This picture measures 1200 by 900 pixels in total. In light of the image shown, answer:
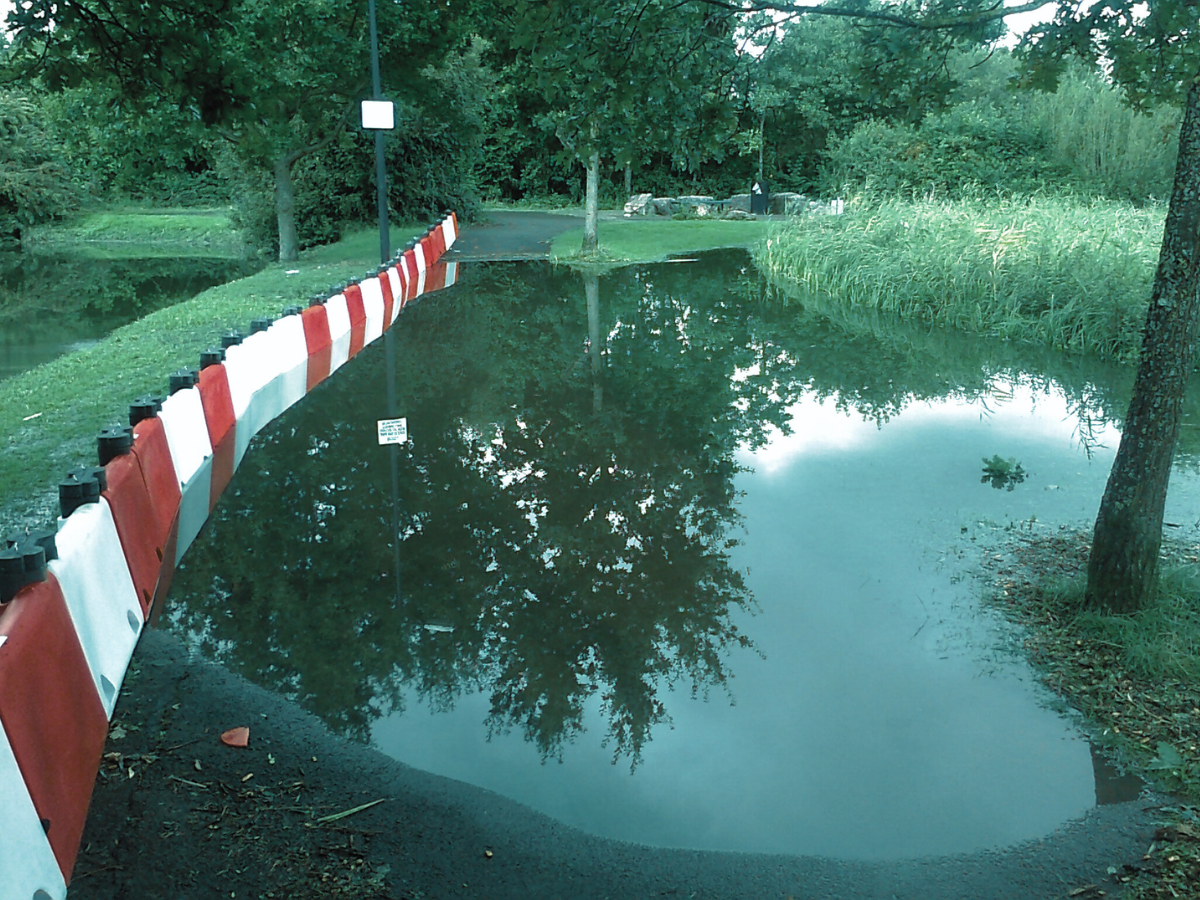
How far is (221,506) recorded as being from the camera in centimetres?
719

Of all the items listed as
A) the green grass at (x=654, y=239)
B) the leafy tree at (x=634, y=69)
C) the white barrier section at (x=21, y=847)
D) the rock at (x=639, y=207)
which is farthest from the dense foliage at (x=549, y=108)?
the rock at (x=639, y=207)

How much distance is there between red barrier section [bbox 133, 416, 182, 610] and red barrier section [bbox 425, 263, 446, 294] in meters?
12.5

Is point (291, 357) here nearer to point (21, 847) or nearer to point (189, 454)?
point (189, 454)

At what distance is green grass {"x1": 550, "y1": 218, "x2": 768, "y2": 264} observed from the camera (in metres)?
25.5

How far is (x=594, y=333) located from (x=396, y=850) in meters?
11.2

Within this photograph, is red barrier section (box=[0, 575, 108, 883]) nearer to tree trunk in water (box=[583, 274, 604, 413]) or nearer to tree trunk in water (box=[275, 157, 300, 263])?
tree trunk in water (box=[583, 274, 604, 413])

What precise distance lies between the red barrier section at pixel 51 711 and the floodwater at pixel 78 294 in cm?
1038

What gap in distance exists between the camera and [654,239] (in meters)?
30.4

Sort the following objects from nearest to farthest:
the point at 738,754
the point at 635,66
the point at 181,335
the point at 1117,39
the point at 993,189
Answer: the point at 738,754
the point at 635,66
the point at 1117,39
the point at 181,335
the point at 993,189

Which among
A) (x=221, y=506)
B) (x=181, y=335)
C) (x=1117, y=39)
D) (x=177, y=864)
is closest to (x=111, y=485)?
(x=221, y=506)

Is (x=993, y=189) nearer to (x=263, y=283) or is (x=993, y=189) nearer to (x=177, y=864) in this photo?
(x=263, y=283)

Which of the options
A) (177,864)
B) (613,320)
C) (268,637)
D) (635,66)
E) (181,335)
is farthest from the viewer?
(613,320)

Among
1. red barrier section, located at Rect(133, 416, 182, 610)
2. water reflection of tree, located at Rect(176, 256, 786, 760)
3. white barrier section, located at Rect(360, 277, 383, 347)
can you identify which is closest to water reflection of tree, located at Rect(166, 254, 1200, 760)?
water reflection of tree, located at Rect(176, 256, 786, 760)

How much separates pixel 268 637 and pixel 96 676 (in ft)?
3.54
